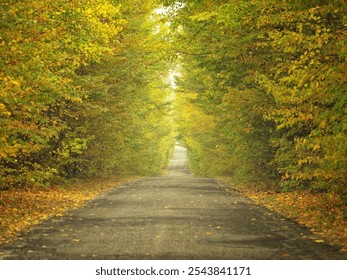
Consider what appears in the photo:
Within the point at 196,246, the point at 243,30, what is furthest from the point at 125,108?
the point at 196,246

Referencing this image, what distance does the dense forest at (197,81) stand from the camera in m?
13.2

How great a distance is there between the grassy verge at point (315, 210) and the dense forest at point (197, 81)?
18.8 inches

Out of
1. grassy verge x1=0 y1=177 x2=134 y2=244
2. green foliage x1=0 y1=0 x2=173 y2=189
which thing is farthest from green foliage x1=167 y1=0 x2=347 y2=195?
grassy verge x1=0 y1=177 x2=134 y2=244

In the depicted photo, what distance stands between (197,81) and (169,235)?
26.5m

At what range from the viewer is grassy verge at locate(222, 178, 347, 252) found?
39.6ft

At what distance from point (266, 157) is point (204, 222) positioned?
439 inches

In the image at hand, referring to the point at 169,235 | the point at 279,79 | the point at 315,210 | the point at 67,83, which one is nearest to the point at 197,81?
the point at 67,83

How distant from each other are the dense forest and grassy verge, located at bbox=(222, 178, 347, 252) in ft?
1.57

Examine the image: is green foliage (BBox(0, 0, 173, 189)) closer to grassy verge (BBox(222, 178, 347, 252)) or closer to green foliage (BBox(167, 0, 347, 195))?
green foliage (BBox(167, 0, 347, 195))

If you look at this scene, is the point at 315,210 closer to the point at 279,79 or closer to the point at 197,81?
the point at 279,79

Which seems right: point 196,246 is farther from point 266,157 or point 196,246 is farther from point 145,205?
point 266,157

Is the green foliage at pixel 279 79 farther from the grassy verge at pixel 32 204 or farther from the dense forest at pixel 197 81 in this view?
the grassy verge at pixel 32 204

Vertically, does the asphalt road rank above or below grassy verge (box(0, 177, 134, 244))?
below

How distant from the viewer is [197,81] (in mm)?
37750
